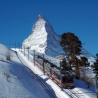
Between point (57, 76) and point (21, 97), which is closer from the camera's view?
point (21, 97)

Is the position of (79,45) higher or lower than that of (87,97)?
higher

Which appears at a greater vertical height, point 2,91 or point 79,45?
point 79,45

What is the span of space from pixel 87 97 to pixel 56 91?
3.63 metres

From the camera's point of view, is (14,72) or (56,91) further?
(56,91)

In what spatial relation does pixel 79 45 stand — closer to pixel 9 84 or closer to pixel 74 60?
pixel 74 60

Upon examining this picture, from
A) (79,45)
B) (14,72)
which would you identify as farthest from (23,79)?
(79,45)

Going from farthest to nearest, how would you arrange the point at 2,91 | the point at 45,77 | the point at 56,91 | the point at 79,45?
the point at 79,45 < the point at 45,77 < the point at 56,91 < the point at 2,91

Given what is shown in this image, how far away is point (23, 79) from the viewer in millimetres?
46156

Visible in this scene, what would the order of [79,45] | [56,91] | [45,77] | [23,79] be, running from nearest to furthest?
1. [23,79]
2. [56,91]
3. [45,77]
4. [79,45]

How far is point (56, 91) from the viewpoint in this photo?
49781 millimetres

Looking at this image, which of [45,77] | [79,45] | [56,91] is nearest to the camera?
[56,91]

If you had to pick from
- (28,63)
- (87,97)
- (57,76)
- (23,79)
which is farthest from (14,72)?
(28,63)

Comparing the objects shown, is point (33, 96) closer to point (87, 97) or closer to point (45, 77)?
point (87, 97)

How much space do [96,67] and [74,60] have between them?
3.86 m
